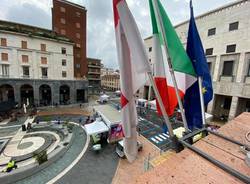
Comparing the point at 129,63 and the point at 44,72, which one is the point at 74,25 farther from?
the point at 129,63

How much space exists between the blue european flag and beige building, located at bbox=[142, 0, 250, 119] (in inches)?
636

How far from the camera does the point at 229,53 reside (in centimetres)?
1870

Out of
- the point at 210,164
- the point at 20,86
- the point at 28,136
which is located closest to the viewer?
the point at 210,164

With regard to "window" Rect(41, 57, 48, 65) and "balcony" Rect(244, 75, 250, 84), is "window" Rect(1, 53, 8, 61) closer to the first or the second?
"window" Rect(41, 57, 48, 65)

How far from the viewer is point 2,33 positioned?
2305 centimetres

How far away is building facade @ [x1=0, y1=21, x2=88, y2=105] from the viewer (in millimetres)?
24016

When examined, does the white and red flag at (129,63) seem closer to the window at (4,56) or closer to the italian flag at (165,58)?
the italian flag at (165,58)

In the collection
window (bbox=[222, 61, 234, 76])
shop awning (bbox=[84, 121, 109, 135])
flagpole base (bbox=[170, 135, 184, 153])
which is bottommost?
shop awning (bbox=[84, 121, 109, 135])

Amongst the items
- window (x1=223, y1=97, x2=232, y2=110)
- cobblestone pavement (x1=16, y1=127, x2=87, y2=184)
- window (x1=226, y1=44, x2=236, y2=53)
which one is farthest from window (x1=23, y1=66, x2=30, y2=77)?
window (x1=223, y1=97, x2=232, y2=110)

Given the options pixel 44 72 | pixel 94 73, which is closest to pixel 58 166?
pixel 44 72

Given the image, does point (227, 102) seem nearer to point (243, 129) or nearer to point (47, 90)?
point (243, 129)

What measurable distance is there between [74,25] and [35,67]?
16.0 metres

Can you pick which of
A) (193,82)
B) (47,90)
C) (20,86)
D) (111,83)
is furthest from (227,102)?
(111,83)

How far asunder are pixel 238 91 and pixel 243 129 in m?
20.4
